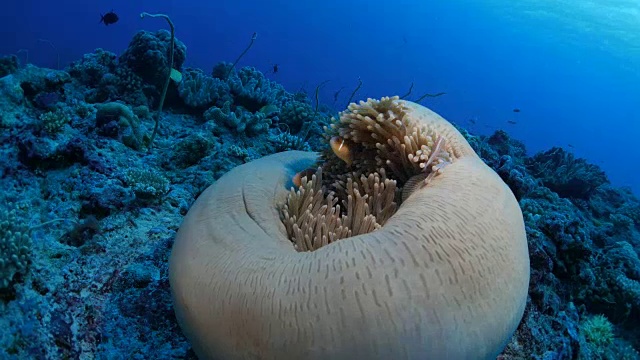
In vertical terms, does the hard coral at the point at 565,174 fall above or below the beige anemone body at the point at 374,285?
below

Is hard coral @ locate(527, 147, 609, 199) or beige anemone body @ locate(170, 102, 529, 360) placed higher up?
beige anemone body @ locate(170, 102, 529, 360)

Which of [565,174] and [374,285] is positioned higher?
[374,285]

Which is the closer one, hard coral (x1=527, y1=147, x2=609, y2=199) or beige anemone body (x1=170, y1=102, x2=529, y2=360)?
beige anemone body (x1=170, y1=102, x2=529, y2=360)

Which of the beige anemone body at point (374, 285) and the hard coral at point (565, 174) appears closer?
the beige anemone body at point (374, 285)

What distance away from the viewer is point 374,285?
163 centimetres

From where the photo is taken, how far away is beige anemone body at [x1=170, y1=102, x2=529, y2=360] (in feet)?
5.21

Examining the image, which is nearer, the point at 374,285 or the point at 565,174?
the point at 374,285

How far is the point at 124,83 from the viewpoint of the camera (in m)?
6.18

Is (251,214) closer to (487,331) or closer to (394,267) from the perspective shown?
(394,267)

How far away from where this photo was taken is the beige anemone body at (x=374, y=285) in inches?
62.6

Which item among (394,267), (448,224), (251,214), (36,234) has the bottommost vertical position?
(36,234)

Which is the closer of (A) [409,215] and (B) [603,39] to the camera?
(A) [409,215]

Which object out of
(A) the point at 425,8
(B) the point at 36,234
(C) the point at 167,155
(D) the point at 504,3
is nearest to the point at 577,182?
(C) the point at 167,155

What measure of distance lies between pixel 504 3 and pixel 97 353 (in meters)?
68.4
